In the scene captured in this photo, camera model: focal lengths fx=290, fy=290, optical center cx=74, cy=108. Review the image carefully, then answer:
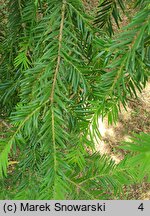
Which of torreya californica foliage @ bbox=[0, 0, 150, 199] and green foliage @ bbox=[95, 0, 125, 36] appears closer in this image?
torreya californica foliage @ bbox=[0, 0, 150, 199]

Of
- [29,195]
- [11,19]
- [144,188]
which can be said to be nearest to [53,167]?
[29,195]

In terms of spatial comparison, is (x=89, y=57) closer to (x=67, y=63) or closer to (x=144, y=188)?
(x=67, y=63)

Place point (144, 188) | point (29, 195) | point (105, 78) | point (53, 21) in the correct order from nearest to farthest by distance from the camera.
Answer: point (105, 78)
point (53, 21)
point (29, 195)
point (144, 188)

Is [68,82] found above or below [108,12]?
below

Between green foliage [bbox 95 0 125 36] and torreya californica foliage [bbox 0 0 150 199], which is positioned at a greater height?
green foliage [bbox 95 0 125 36]

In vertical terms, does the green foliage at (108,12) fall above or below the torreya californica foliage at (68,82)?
above

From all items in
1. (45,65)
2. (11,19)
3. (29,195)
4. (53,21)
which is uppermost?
(11,19)

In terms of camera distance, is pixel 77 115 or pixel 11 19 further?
pixel 11 19

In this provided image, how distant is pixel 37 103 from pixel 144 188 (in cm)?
191

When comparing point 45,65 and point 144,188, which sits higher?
point 45,65

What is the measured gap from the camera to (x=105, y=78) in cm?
53

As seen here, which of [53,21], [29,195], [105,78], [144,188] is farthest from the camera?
[144,188]

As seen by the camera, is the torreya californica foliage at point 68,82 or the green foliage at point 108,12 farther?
the green foliage at point 108,12

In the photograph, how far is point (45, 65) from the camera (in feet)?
1.96
